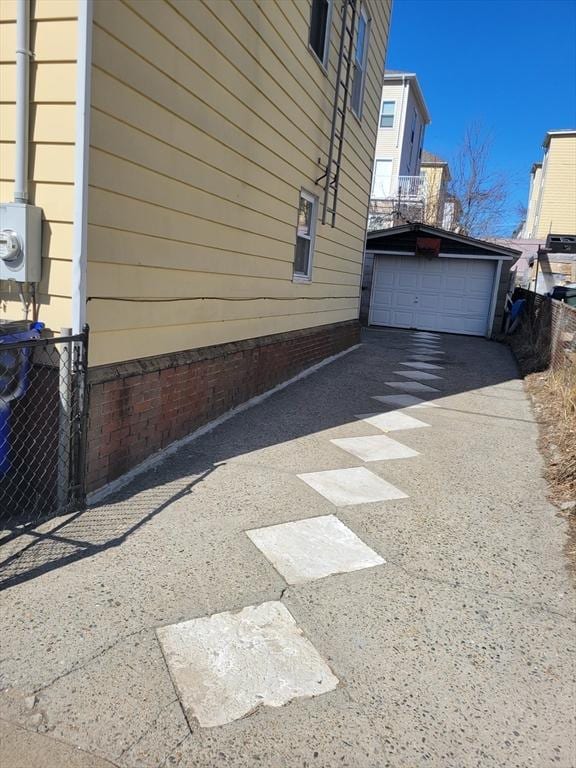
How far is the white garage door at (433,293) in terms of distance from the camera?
15.6 metres

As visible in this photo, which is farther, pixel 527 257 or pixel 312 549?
pixel 527 257

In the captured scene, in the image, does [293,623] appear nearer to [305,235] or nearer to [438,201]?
[305,235]

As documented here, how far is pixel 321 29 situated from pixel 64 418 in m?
6.29

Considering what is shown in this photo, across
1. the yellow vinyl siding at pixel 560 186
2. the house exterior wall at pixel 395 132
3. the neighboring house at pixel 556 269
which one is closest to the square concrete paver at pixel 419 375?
the neighboring house at pixel 556 269

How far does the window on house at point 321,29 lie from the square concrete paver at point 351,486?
17.6ft

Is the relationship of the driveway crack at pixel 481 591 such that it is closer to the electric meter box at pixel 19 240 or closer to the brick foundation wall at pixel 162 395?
the brick foundation wall at pixel 162 395

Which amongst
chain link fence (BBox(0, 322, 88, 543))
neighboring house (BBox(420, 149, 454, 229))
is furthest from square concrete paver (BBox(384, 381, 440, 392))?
neighboring house (BBox(420, 149, 454, 229))

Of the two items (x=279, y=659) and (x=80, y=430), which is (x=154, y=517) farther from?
(x=279, y=659)

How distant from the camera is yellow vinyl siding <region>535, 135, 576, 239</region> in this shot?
26.8 meters

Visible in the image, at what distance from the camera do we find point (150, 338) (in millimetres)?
3957

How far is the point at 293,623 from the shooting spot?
8.01 ft

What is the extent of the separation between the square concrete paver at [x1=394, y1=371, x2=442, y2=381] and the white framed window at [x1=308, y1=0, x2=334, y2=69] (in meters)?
4.60

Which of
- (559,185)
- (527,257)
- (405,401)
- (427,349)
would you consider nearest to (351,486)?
(405,401)

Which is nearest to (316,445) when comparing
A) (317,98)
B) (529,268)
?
(317,98)
